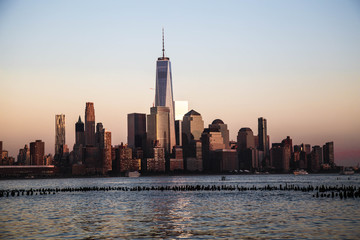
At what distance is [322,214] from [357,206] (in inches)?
584

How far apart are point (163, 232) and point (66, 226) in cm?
1426

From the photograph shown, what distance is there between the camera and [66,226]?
6550 centimetres

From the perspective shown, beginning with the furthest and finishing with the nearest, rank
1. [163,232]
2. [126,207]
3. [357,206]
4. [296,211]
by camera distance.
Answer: [126,207] → [357,206] → [296,211] → [163,232]

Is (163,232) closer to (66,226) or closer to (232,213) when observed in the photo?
(66,226)

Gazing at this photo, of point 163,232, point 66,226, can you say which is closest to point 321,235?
point 163,232

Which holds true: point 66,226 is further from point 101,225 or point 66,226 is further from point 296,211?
point 296,211

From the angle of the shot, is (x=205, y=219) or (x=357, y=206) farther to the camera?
(x=357, y=206)

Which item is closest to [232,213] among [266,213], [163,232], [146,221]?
[266,213]

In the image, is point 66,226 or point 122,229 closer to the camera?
point 122,229

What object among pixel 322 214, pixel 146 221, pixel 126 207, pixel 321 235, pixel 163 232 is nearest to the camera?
pixel 321 235

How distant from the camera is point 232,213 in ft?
259

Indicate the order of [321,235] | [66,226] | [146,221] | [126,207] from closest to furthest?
[321,235]
[66,226]
[146,221]
[126,207]

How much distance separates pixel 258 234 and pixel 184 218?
753 inches

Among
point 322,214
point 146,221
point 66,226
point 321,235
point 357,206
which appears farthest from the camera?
point 357,206
